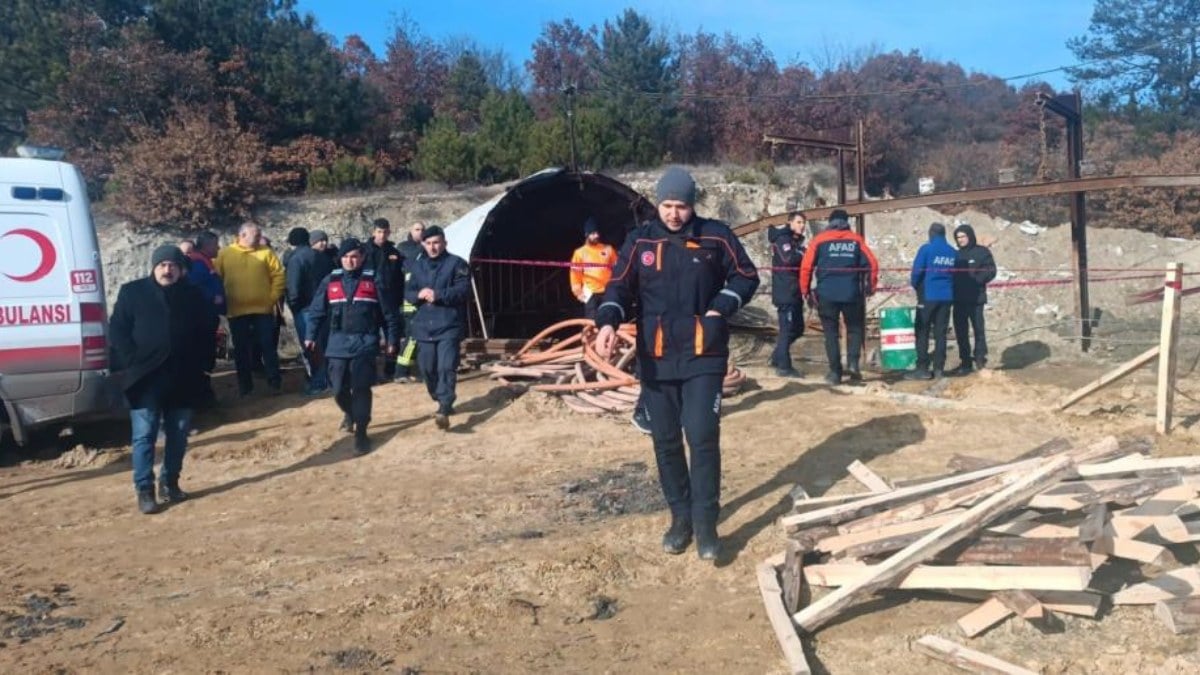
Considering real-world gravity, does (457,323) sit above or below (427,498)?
above

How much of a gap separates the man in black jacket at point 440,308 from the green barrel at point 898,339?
15.2 feet

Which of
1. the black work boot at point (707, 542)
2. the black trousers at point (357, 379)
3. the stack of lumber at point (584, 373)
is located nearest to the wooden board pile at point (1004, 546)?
the black work boot at point (707, 542)

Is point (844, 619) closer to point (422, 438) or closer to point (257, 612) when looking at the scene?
point (257, 612)

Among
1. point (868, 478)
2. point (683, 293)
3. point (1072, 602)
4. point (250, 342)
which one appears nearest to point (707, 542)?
point (683, 293)

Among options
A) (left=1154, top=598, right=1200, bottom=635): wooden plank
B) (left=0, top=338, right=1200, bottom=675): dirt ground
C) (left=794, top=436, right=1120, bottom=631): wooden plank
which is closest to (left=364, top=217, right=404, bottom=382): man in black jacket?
(left=0, top=338, right=1200, bottom=675): dirt ground

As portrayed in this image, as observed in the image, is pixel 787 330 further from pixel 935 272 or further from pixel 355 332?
pixel 355 332

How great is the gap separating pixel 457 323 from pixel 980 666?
5.36m

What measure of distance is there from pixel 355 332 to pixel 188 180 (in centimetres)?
1282

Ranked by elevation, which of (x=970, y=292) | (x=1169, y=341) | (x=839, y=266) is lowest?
(x=1169, y=341)

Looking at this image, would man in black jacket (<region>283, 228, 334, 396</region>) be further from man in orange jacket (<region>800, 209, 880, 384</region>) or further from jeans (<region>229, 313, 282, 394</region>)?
man in orange jacket (<region>800, 209, 880, 384</region>)

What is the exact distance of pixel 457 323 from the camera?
8.06m

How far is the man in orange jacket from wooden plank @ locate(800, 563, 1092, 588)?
5.08 metres

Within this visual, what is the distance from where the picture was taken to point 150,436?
6.21m

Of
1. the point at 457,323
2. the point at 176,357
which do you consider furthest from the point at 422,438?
the point at 176,357
